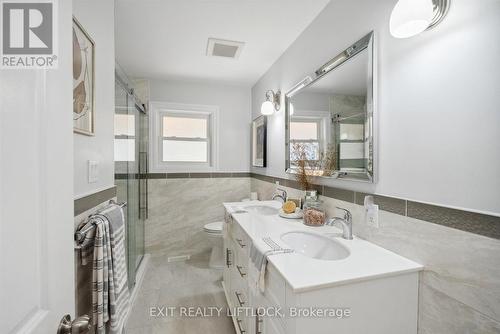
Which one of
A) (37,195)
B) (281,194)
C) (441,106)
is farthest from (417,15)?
(281,194)

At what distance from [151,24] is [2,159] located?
189 cm

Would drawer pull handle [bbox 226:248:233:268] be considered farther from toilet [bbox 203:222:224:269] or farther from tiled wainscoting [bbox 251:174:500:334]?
tiled wainscoting [bbox 251:174:500:334]

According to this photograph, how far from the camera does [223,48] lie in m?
2.25

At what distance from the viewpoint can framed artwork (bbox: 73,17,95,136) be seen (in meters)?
1.01

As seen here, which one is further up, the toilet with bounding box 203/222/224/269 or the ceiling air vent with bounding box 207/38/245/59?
the ceiling air vent with bounding box 207/38/245/59

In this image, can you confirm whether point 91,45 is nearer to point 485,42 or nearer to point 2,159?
point 2,159

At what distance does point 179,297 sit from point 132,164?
136 centimetres

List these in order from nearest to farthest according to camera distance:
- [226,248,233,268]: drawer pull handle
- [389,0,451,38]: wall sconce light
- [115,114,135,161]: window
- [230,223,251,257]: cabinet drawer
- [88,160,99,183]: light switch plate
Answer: [389,0,451,38]: wall sconce light, [88,160,99,183]: light switch plate, [230,223,251,257]: cabinet drawer, [115,114,135,161]: window, [226,248,233,268]: drawer pull handle

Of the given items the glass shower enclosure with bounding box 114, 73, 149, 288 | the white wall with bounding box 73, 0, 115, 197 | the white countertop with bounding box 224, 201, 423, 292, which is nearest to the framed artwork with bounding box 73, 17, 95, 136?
the white wall with bounding box 73, 0, 115, 197

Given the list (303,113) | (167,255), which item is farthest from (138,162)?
(303,113)

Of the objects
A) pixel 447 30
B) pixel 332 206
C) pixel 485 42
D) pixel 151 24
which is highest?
pixel 151 24

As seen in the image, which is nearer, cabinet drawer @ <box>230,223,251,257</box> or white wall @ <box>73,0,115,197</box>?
white wall @ <box>73,0,115,197</box>

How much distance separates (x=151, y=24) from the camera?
6.14 feet

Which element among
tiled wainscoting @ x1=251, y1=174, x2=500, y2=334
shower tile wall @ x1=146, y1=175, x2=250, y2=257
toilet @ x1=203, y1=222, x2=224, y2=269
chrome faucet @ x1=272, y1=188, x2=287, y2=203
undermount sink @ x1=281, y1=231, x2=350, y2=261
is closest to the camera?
tiled wainscoting @ x1=251, y1=174, x2=500, y2=334
